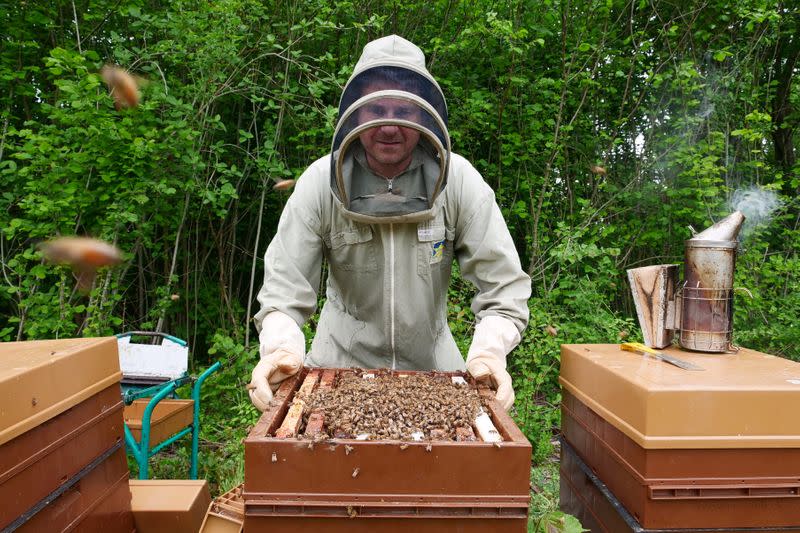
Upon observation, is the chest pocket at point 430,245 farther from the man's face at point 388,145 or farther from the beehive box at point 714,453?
the beehive box at point 714,453

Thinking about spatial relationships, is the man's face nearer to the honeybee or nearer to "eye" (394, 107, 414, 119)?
"eye" (394, 107, 414, 119)

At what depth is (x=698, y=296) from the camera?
5.77 ft

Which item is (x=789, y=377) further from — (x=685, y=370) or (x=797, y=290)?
(x=797, y=290)

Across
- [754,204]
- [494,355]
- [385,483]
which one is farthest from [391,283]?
[754,204]

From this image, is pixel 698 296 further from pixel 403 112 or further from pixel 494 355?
pixel 403 112

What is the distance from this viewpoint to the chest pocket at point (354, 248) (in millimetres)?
2062

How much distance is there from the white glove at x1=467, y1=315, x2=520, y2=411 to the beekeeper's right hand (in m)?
0.61

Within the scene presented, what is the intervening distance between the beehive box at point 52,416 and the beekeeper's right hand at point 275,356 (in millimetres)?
433

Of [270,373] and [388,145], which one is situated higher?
[388,145]

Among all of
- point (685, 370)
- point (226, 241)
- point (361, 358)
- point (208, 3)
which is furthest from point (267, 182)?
point (685, 370)

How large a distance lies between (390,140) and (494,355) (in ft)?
2.91

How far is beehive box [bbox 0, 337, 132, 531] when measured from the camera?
3.92 ft

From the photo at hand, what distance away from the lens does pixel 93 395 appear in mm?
1535

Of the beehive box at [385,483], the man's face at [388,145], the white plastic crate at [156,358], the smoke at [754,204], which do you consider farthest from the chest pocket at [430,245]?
the smoke at [754,204]
